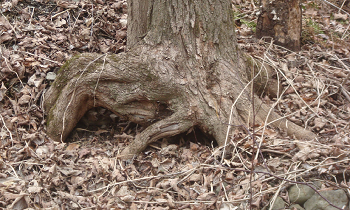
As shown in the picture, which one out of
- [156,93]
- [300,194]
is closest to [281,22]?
[156,93]

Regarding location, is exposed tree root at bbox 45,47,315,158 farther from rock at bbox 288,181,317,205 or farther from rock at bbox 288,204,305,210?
rock at bbox 288,204,305,210

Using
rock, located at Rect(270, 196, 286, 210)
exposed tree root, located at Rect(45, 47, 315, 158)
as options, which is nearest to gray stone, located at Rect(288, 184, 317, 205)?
rock, located at Rect(270, 196, 286, 210)

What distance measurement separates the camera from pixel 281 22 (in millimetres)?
4977

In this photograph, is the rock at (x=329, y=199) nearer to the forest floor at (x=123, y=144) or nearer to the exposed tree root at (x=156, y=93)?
the forest floor at (x=123, y=144)

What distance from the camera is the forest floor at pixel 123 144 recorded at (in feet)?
10.5

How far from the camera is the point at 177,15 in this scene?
11.9ft

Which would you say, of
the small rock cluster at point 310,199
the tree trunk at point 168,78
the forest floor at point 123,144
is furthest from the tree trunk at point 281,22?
the small rock cluster at point 310,199

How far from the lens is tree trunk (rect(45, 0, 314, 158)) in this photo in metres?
3.70

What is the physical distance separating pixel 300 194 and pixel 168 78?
1.71 meters

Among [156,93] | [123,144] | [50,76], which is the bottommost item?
[123,144]

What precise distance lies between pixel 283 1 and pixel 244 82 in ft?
5.19

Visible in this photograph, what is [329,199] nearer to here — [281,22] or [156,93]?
[156,93]

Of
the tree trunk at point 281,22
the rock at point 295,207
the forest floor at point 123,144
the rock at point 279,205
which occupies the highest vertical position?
the tree trunk at point 281,22

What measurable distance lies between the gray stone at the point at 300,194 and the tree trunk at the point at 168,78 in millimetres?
780
